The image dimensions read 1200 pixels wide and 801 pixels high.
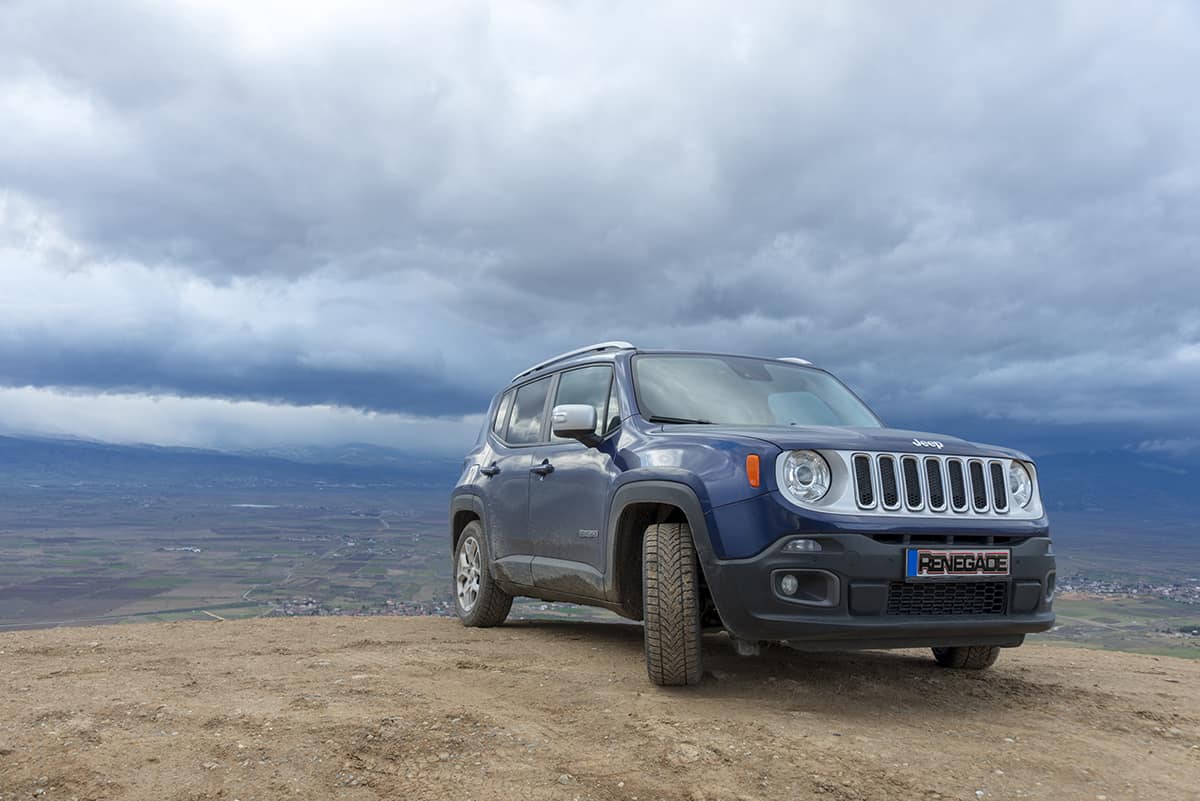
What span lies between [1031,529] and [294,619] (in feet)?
22.1

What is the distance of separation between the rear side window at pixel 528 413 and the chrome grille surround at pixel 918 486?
2.88 m

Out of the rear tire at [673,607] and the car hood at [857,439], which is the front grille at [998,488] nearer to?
the car hood at [857,439]

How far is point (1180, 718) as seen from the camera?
14.7 ft

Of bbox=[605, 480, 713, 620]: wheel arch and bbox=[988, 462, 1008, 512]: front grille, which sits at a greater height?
bbox=[988, 462, 1008, 512]: front grille

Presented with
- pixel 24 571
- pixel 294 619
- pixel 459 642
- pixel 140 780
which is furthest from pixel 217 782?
pixel 24 571

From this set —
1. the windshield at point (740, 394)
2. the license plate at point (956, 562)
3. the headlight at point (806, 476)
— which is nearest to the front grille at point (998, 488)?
the license plate at point (956, 562)

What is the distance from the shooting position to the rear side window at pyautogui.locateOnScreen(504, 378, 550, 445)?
6.82 metres

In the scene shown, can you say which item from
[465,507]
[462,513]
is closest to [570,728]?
[465,507]

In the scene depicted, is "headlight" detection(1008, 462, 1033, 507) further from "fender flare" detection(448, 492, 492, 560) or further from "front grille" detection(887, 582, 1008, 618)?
"fender flare" detection(448, 492, 492, 560)

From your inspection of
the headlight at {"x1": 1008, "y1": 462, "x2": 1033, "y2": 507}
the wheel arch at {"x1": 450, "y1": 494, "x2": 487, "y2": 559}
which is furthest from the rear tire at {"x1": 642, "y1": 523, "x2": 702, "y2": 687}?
the wheel arch at {"x1": 450, "y1": 494, "x2": 487, "y2": 559}

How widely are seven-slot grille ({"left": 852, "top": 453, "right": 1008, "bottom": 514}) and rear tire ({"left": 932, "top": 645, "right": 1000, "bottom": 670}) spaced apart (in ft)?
4.47

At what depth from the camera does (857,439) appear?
4.47m

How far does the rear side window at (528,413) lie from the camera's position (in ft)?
22.4

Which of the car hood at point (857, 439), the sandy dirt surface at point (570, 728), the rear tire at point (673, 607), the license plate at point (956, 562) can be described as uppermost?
the car hood at point (857, 439)
